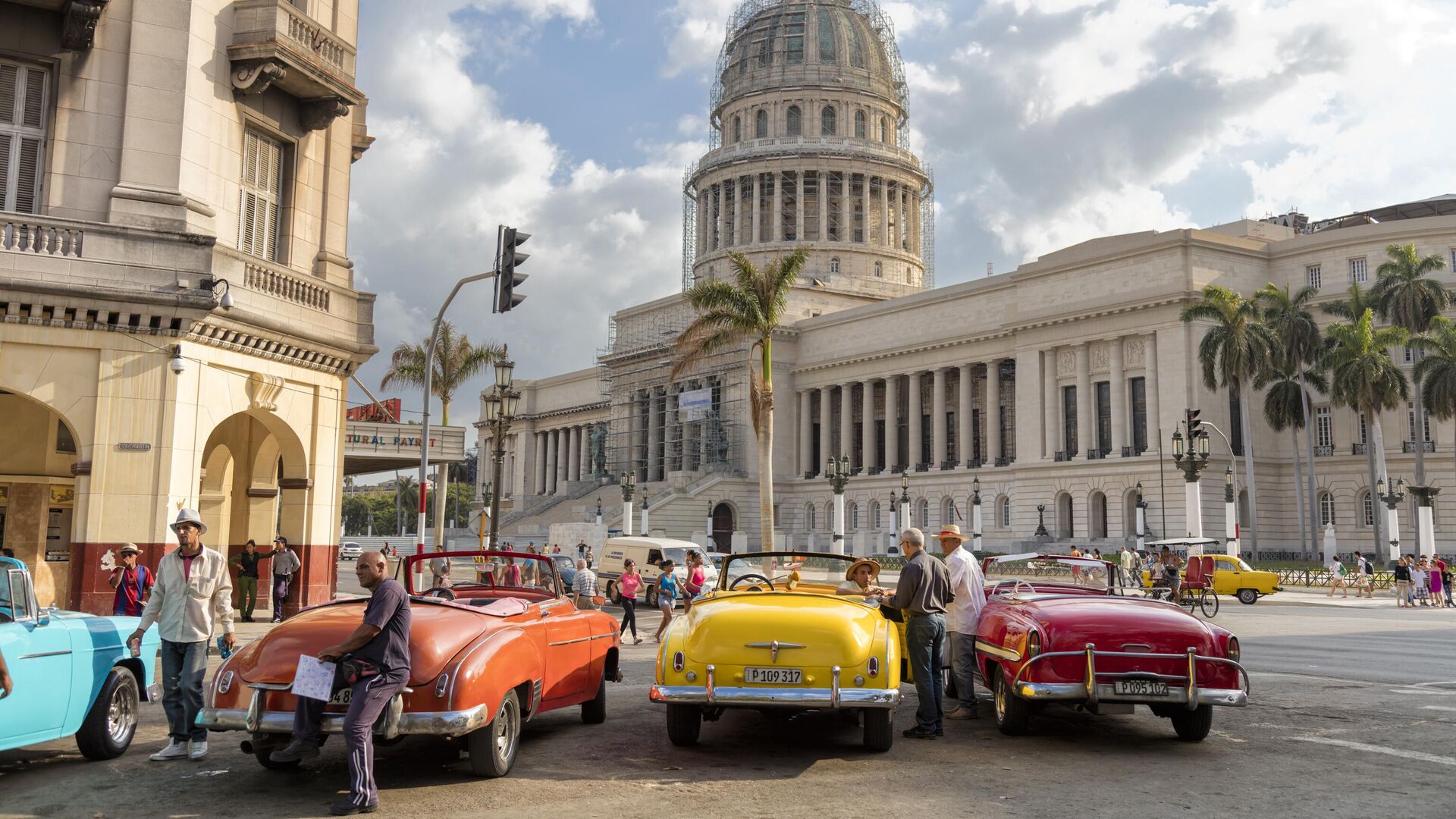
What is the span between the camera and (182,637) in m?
9.22

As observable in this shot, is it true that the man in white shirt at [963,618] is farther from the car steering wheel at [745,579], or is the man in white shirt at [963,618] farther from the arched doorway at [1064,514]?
the arched doorway at [1064,514]

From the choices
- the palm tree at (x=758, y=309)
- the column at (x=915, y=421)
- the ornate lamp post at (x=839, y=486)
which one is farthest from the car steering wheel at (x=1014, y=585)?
the column at (x=915, y=421)

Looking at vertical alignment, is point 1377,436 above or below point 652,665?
above

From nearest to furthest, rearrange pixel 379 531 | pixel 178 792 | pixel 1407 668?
pixel 178 792, pixel 1407 668, pixel 379 531

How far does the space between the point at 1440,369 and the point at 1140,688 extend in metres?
49.5

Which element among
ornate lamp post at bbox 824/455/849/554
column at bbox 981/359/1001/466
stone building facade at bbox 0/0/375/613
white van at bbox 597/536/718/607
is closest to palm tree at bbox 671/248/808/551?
white van at bbox 597/536/718/607

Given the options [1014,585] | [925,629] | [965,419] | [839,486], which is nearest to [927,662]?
[925,629]

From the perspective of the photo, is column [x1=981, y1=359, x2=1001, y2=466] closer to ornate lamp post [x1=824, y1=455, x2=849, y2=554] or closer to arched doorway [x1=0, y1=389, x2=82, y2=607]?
ornate lamp post [x1=824, y1=455, x2=849, y2=554]

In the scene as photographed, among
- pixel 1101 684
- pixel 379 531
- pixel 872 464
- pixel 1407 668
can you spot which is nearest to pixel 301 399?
pixel 1101 684

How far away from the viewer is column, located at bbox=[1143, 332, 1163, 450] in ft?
195

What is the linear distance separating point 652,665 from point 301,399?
8.42 meters

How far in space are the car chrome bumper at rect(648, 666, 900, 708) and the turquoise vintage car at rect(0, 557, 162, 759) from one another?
434 centimetres

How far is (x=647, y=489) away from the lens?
82.7m

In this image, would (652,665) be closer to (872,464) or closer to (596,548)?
(596,548)
